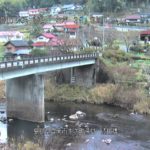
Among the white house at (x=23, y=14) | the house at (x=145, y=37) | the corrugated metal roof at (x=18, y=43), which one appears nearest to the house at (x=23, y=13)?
the white house at (x=23, y=14)

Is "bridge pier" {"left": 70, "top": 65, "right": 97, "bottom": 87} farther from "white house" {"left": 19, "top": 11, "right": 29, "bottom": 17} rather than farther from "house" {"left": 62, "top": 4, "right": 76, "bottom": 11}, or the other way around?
"white house" {"left": 19, "top": 11, "right": 29, "bottom": 17}

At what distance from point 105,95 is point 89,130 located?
513 inches

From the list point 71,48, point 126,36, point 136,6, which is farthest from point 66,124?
point 136,6

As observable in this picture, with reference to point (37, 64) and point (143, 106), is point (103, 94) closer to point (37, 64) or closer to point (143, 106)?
point (143, 106)

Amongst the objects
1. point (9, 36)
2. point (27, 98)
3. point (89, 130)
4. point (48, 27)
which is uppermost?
point (48, 27)

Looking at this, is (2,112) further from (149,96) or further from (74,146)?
(149,96)

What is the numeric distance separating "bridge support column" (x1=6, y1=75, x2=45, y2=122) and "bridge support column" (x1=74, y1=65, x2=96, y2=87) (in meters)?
14.4

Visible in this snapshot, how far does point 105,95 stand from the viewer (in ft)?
174

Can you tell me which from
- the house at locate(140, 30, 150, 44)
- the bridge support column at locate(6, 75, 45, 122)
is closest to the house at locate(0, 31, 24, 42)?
the house at locate(140, 30, 150, 44)

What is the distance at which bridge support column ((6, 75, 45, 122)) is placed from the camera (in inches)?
1746

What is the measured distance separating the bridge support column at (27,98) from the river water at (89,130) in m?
1.17

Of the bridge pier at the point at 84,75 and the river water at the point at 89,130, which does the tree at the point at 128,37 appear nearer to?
the bridge pier at the point at 84,75

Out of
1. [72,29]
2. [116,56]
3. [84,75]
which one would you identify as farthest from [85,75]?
[72,29]

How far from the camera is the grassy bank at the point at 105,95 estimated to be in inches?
1949
